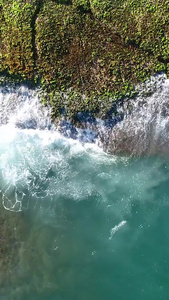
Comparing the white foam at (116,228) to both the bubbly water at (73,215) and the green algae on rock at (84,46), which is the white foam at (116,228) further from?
the green algae on rock at (84,46)

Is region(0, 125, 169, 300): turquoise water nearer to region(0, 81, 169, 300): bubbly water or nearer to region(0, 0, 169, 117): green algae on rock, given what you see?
region(0, 81, 169, 300): bubbly water

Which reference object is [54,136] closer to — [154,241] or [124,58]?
[124,58]

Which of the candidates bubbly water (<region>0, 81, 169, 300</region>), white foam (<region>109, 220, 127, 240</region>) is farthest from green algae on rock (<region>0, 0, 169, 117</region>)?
white foam (<region>109, 220, 127, 240</region>)

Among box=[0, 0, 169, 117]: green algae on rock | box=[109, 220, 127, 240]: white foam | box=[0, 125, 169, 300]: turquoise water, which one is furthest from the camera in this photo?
box=[0, 0, 169, 117]: green algae on rock

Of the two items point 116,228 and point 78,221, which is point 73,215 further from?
point 116,228

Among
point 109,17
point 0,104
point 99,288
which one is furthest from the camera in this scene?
point 0,104

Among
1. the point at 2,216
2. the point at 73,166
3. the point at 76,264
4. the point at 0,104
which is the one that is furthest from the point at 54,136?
the point at 76,264
